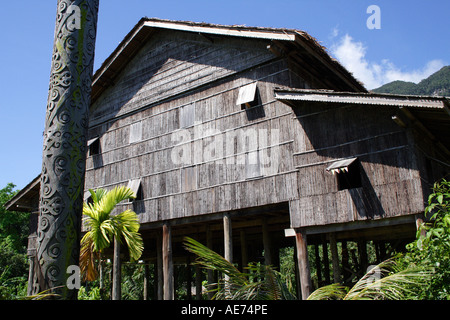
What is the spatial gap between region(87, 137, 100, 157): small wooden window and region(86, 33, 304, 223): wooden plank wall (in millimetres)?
262

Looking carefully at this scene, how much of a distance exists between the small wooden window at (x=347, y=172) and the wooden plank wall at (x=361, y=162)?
259mm

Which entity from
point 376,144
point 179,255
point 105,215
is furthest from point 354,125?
point 179,255

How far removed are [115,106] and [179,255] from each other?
28.1ft

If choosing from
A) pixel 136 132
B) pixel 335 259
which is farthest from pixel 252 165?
pixel 136 132

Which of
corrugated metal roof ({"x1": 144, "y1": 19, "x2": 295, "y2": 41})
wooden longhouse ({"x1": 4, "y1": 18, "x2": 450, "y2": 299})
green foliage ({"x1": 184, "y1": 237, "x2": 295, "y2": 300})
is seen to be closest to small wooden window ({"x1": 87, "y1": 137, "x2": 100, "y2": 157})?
wooden longhouse ({"x1": 4, "y1": 18, "x2": 450, "y2": 299})

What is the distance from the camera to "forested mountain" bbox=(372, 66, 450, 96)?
84438 mm

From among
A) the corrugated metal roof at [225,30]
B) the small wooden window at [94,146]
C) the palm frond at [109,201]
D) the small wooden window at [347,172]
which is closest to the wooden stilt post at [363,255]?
the small wooden window at [347,172]

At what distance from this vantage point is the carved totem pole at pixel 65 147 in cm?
399

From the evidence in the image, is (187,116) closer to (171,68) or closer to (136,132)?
(171,68)

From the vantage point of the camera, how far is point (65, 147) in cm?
428

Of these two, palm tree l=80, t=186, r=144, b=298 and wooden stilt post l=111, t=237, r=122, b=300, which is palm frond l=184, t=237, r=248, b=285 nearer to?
palm tree l=80, t=186, r=144, b=298

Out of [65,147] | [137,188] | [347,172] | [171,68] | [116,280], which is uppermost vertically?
[171,68]

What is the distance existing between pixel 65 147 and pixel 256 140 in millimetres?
10187
